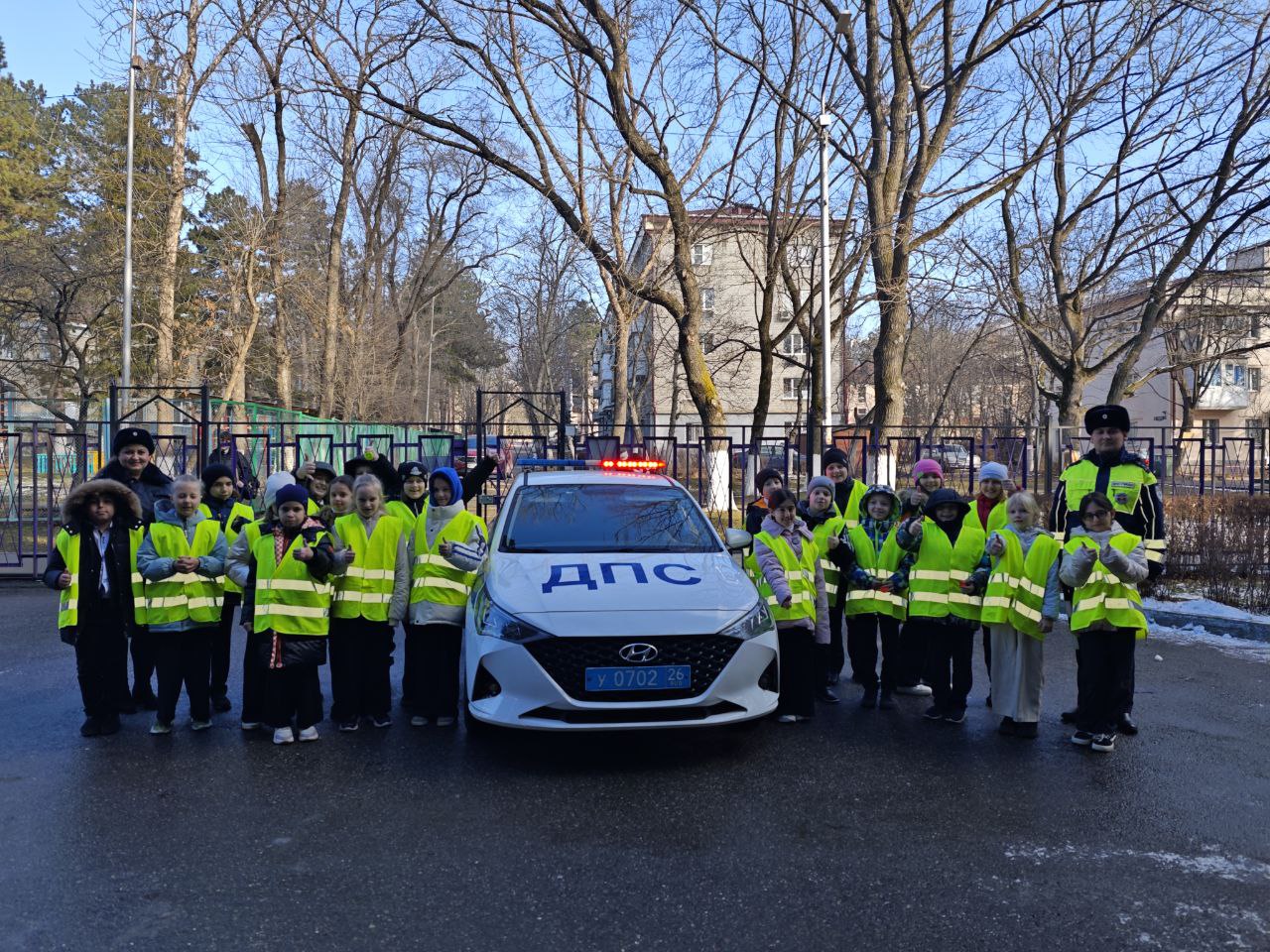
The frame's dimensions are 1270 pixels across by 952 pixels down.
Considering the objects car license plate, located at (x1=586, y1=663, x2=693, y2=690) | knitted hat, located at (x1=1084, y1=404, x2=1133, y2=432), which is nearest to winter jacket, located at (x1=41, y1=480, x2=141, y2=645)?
car license plate, located at (x1=586, y1=663, x2=693, y2=690)

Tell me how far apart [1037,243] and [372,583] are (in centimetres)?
2271

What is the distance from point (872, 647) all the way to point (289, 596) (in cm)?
382

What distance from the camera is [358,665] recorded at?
6.17 meters

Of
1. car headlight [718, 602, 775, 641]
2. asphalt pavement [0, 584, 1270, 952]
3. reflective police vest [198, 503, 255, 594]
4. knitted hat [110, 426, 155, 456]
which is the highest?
knitted hat [110, 426, 155, 456]

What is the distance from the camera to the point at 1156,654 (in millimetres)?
8562

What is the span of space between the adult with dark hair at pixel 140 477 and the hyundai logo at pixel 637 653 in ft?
11.3

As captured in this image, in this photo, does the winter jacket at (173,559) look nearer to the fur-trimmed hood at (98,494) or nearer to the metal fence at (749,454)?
the fur-trimmed hood at (98,494)

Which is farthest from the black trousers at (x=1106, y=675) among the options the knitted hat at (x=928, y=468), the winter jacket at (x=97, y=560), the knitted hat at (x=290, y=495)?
the winter jacket at (x=97, y=560)

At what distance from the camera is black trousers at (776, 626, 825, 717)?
6.27 metres

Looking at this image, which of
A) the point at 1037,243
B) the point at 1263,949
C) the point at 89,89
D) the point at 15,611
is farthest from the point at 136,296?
the point at 1263,949

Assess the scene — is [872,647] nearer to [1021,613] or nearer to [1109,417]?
[1021,613]

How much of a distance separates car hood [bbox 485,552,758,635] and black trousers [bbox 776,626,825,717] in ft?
1.73

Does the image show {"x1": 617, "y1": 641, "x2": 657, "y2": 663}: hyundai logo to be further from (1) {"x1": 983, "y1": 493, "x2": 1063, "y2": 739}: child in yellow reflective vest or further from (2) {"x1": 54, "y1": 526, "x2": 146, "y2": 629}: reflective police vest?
(2) {"x1": 54, "y1": 526, "x2": 146, "y2": 629}: reflective police vest

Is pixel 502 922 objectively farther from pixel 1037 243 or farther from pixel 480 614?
pixel 1037 243
